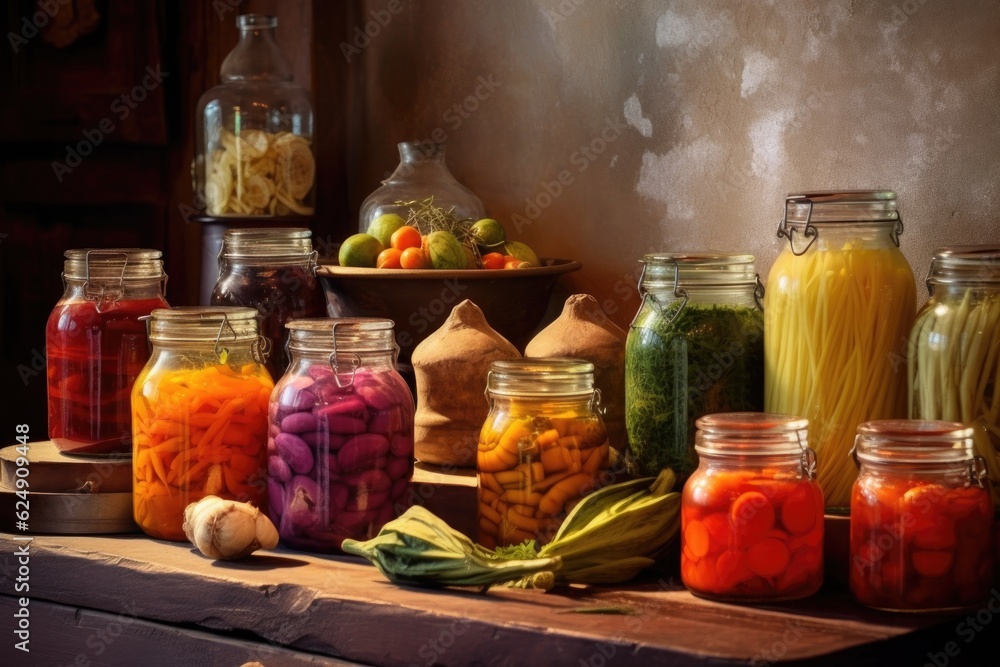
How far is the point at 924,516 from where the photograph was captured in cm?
120

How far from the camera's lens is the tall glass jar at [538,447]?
141cm

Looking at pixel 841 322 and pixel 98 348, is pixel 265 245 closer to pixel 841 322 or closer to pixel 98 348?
pixel 98 348

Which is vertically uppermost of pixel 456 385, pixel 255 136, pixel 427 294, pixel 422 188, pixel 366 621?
pixel 255 136

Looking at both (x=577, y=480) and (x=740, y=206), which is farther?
(x=740, y=206)

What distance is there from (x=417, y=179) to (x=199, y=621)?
973 mm

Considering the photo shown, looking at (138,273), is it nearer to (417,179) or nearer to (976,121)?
(417,179)

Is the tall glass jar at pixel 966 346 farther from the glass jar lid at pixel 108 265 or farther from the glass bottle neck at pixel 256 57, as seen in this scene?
the glass bottle neck at pixel 256 57

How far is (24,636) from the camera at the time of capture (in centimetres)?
154

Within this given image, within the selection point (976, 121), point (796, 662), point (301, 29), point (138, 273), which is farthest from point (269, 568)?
point (301, 29)
